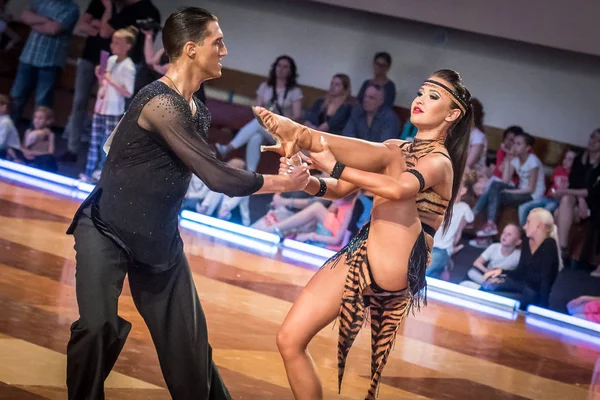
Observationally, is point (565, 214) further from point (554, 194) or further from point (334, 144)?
point (334, 144)

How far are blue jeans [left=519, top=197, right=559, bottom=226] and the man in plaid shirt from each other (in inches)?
214

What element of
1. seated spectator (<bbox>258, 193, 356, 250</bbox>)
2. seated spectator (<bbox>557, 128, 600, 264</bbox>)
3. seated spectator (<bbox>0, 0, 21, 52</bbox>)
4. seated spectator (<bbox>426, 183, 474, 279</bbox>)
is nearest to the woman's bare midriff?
seated spectator (<bbox>426, 183, 474, 279</bbox>)

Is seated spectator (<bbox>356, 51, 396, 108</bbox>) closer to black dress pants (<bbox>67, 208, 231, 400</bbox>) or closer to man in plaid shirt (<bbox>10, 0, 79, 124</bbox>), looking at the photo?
man in plaid shirt (<bbox>10, 0, 79, 124</bbox>)

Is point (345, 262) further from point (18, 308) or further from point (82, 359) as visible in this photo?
point (18, 308)

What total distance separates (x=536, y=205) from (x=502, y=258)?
4.21ft

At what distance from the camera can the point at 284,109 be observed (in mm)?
→ 10203

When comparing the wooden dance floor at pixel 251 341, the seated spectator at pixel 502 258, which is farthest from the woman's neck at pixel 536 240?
the wooden dance floor at pixel 251 341

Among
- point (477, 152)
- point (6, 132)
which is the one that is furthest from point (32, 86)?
point (477, 152)

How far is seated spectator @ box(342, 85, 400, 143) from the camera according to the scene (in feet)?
31.6

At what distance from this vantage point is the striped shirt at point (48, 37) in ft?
35.8

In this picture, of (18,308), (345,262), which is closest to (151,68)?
(18,308)

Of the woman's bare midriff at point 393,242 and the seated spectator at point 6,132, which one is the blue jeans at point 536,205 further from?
the woman's bare midriff at point 393,242

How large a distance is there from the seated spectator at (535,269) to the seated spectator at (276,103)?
2897 millimetres

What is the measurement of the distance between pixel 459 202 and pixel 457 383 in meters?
3.77
